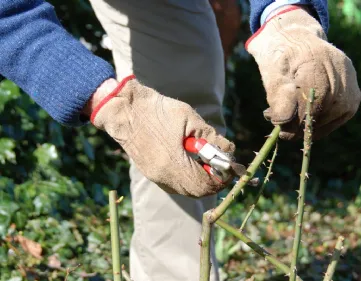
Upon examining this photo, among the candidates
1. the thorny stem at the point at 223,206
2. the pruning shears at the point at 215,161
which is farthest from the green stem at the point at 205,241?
the pruning shears at the point at 215,161

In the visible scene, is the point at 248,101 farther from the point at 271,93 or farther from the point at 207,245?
the point at 207,245

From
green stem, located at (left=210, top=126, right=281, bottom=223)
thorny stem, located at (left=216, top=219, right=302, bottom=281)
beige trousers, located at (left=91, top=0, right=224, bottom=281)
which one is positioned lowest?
beige trousers, located at (left=91, top=0, right=224, bottom=281)

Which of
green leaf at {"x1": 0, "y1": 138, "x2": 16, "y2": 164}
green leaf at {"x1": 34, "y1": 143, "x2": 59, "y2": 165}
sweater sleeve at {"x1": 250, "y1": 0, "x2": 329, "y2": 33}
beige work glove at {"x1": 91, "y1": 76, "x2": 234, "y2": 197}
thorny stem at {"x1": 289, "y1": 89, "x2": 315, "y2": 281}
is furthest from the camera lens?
green leaf at {"x1": 34, "y1": 143, "x2": 59, "y2": 165}

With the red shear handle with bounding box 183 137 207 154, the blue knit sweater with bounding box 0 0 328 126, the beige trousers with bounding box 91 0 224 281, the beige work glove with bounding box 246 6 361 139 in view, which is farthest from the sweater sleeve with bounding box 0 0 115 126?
the beige trousers with bounding box 91 0 224 281

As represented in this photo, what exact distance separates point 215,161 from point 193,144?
11 centimetres

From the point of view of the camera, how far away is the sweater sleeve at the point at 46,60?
1.59m

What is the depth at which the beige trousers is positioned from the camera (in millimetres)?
2387

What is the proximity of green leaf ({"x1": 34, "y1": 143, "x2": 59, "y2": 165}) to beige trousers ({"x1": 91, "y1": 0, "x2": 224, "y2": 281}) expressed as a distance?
984 mm

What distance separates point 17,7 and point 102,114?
318mm

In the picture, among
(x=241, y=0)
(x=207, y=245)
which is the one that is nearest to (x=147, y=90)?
(x=207, y=245)

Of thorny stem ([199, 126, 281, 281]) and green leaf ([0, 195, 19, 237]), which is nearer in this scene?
thorny stem ([199, 126, 281, 281])

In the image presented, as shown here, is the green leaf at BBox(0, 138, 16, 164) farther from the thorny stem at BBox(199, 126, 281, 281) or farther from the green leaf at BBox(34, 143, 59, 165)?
the thorny stem at BBox(199, 126, 281, 281)

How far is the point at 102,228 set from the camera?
133 inches

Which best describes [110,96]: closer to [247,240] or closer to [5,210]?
[247,240]
